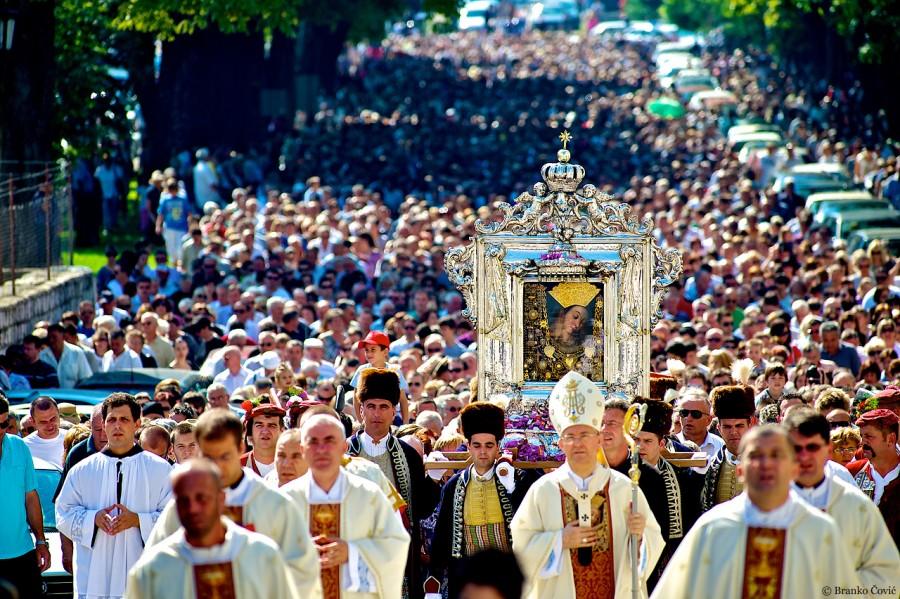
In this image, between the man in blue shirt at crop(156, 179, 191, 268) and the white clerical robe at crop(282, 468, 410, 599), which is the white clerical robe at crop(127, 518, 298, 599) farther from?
the man in blue shirt at crop(156, 179, 191, 268)

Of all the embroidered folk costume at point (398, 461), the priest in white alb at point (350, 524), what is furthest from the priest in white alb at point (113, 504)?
the priest in white alb at point (350, 524)

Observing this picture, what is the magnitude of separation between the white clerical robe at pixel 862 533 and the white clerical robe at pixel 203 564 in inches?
98.1

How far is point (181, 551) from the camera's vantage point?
8.95 metres

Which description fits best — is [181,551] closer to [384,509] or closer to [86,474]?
[384,509]

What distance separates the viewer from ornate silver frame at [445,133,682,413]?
14.7 metres

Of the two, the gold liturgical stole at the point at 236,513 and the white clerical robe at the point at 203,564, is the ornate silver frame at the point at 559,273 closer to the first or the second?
the gold liturgical stole at the point at 236,513

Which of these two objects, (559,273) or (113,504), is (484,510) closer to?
(113,504)

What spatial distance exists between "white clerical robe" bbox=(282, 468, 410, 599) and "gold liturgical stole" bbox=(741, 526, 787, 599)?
2.07 meters

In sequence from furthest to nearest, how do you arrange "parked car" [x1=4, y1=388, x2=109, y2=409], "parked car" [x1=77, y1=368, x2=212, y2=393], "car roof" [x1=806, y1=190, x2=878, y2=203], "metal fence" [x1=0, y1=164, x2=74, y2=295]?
"car roof" [x1=806, y1=190, x2=878, y2=203], "metal fence" [x1=0, y1=164, x2=74, y2=295], "parked car" [x1=77, y1=368, x2=212, y2=393], "parked car" [x1=4, y1=388, x2=109, y2=409]

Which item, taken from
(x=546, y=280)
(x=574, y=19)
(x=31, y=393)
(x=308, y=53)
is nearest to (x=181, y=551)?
(x=546, y=280)

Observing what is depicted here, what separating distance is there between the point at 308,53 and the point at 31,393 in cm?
4199

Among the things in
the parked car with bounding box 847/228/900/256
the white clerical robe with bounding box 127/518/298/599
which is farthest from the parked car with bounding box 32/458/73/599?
the parked car with bounding box 847/228/900/256

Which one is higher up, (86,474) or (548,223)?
(548,223)

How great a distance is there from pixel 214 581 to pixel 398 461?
4.02 meters
